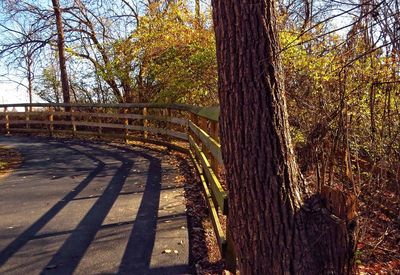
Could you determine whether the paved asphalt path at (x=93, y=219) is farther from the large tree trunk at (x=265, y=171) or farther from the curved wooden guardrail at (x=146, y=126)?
the large tree trunk at (x=265, y=171)

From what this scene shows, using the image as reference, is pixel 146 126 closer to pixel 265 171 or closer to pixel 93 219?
pixel 93 219

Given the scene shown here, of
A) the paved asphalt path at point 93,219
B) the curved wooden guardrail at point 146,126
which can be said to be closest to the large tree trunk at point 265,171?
the curved wooden guardrail at point 146,126

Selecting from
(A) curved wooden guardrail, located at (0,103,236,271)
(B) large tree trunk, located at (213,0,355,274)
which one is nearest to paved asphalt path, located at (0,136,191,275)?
(A) curved wooden guardrail, located at (0,103,236,271)

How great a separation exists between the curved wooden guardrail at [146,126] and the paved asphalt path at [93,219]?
53 centimetres

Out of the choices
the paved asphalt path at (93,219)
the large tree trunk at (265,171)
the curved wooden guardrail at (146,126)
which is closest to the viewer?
the large tree trunk at (265,171)

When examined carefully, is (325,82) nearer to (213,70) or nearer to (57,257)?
(57,257)

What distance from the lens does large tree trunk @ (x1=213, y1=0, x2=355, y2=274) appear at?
2.41 metres

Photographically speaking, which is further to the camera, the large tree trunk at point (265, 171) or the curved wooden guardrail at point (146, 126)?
the curved wooden guardrail at point (146, 126)

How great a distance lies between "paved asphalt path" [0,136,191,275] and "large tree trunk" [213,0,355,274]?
4.43ft

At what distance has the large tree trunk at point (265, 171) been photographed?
241 cm

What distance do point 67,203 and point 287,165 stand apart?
3985 mm

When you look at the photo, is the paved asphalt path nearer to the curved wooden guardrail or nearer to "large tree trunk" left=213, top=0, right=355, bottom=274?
the curved wooden guardrail

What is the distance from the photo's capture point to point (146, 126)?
1198 centimetres

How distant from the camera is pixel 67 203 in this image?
18.9 feet
